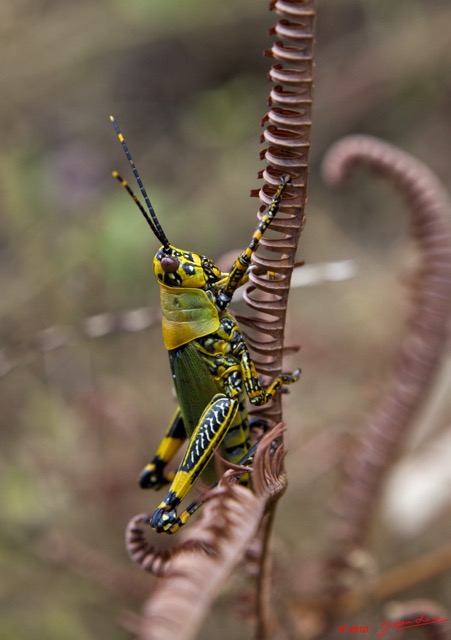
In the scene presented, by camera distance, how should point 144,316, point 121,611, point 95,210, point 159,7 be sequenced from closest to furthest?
1. point 144,316
2. point 121,611
3. point 95,210
4. point 159,7

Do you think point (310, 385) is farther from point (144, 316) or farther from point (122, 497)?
point (144, 316)

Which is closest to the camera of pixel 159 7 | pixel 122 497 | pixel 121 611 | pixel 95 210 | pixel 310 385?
pixel 121 611

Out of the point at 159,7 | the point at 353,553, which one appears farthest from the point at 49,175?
the point at 353,553

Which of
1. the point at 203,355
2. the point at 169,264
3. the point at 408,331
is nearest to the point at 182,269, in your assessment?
the point at 169,264

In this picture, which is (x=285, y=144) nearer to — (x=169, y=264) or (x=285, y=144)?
(x=285, y=144)

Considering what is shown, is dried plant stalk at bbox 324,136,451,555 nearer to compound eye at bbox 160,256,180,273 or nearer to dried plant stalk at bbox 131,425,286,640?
compound eye at bbox 160,256,180,273

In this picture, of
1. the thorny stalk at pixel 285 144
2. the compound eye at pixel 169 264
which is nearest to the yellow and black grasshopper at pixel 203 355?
the compound eye at pixel 169 264

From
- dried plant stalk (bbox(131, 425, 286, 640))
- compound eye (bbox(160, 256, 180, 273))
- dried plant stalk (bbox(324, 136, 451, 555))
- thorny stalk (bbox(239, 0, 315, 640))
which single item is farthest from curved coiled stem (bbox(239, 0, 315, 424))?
dried plant stalk (bbox(324, 136, 451, 555))
